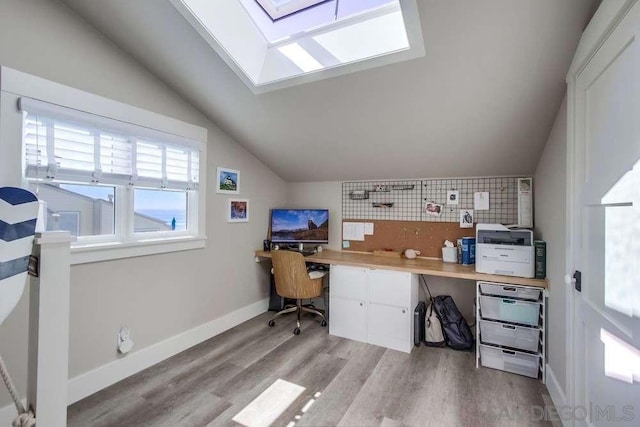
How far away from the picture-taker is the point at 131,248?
7.11 feet

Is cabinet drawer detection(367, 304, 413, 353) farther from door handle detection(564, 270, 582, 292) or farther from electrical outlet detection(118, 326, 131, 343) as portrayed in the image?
electrical outlet detection(118, 326, 131, 343)

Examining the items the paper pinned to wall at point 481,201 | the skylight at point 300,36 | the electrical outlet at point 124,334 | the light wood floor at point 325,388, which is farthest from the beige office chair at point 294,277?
the paper pinned to wall at point 481,201

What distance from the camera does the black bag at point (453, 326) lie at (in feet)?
8.50

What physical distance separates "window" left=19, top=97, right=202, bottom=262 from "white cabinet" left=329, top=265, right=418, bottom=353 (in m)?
1.51

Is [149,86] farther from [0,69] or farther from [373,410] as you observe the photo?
[373,410]

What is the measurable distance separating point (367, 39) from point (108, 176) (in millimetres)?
2028

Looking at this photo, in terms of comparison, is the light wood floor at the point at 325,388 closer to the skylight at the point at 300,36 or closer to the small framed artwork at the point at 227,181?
the small framed artwork at the point at 227,181

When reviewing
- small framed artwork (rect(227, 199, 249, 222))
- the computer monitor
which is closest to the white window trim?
small framed artwork (rect(227, 199, 249, 222))

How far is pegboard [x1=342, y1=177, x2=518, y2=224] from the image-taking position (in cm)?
275

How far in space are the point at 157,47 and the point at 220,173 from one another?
3.80ft

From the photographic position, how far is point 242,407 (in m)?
1.85

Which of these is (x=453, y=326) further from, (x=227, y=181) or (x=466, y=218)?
(x=227, y=181)

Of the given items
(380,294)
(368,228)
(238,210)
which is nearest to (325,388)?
(380,294)

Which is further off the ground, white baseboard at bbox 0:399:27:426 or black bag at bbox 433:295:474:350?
black bag at bbox 433:295:474:350
